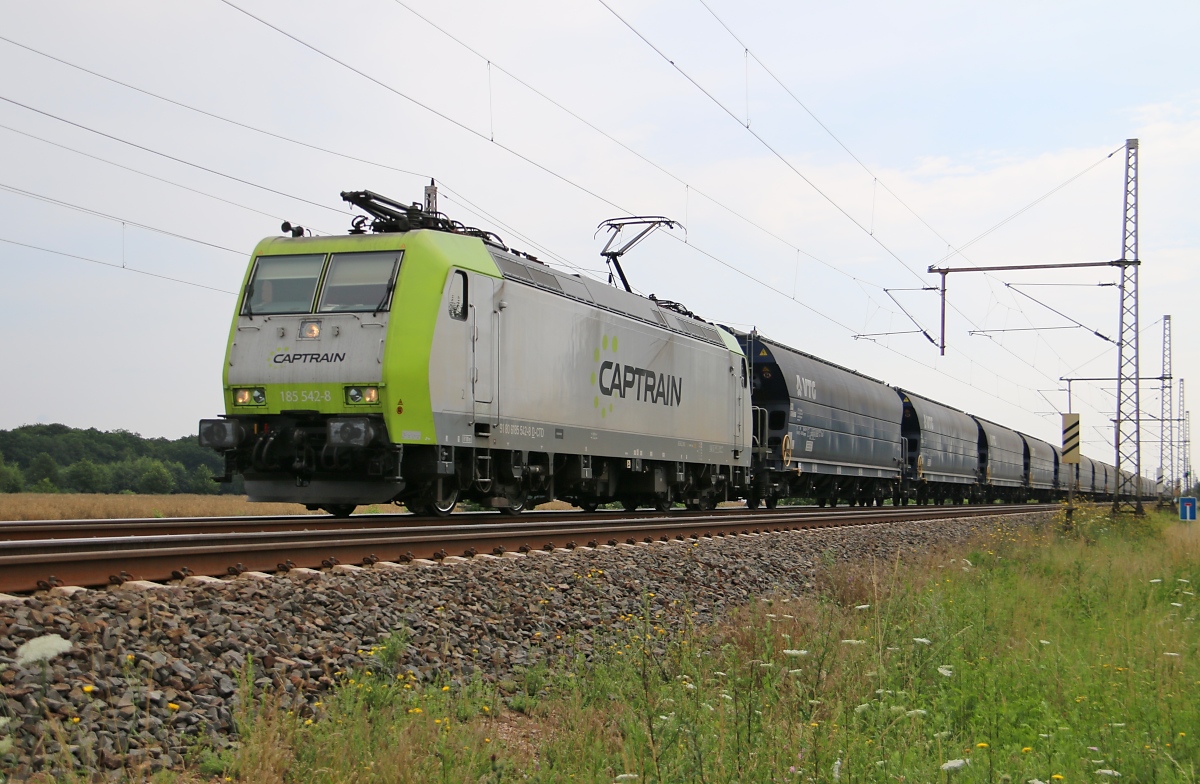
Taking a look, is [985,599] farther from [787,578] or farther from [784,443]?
[784,443]

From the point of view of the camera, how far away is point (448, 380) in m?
12.4

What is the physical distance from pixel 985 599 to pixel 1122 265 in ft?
58.0

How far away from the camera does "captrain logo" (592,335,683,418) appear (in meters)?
16.2

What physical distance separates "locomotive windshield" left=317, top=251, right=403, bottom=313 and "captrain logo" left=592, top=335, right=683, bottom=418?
4.50 metres

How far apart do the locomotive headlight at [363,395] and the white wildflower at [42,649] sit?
710cm

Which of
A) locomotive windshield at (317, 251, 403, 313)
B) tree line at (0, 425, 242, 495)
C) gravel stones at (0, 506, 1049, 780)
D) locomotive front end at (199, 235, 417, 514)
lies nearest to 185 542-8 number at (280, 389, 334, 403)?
locomotive front end at (199, 235, 417, 514)

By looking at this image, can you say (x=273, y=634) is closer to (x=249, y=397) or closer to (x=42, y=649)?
(x=42, y=649)

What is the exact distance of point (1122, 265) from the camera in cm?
2406

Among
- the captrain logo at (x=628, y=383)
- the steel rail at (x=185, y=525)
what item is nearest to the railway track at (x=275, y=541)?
the steel rail at (x=185, y=525)

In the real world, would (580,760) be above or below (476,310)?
below

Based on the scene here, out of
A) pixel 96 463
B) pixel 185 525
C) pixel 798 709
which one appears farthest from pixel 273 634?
pixel 96 463

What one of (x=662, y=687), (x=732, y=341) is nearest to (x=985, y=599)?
(x=662, y=687)

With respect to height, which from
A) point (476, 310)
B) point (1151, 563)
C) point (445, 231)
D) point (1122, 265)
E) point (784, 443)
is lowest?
point (1151, 563)

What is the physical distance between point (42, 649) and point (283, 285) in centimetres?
864
